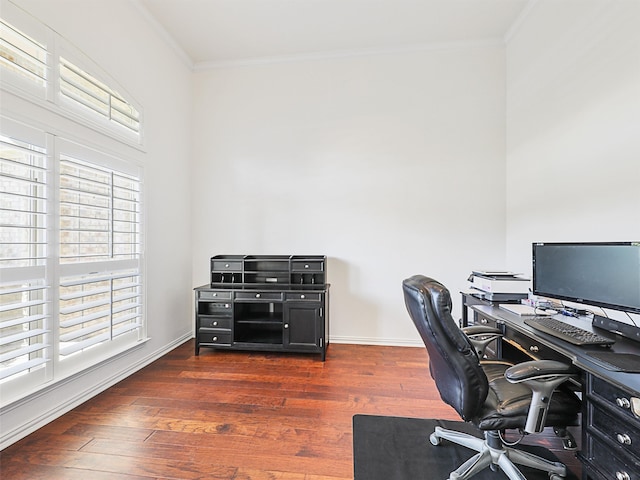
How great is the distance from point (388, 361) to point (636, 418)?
212 cm

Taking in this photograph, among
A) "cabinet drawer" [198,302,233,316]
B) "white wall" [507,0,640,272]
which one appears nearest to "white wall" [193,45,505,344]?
"white wall" [507,0,640,272]

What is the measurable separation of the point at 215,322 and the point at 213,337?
0.17 metres

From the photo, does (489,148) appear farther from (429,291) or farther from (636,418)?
(636,418)

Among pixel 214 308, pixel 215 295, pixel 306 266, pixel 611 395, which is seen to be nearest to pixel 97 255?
pixel 215 295

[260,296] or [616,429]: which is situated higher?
[260,296]

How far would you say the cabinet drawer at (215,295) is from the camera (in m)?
3.20

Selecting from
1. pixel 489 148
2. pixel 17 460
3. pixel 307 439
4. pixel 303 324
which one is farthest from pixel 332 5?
pixel 17 460

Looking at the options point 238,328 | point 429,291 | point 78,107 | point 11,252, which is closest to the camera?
point 429,291

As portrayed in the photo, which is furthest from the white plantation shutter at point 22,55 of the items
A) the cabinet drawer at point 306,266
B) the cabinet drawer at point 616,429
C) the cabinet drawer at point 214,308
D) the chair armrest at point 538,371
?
the cabinet drawer at point 616,429

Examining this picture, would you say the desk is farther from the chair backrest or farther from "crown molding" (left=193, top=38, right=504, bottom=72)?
"crown molding" (left=193, top=38, right=504, bottom=72)

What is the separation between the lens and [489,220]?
3332 mm

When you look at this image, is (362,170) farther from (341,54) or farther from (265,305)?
(265,305)

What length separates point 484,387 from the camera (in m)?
1.35

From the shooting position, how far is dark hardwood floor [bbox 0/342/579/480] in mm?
1609
